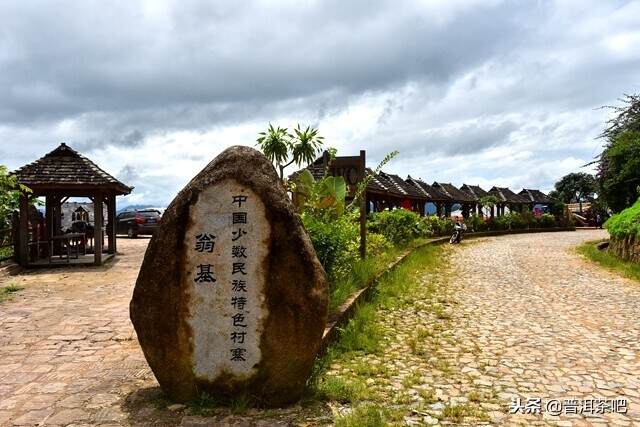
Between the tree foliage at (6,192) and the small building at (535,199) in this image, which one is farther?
the small building at (535,199)

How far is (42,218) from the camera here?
16094mm

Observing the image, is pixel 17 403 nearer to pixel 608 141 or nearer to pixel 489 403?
pixel 489 403

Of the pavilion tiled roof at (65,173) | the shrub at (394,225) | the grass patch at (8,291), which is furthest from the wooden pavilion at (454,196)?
the grass patch at (8,291)

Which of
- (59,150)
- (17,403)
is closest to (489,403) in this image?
(17,403)

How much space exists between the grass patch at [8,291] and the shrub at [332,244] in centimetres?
589

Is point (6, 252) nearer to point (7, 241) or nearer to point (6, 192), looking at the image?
point (7, 241)

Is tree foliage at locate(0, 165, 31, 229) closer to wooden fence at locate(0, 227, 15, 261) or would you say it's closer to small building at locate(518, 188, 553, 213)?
wooden fence at locate(0, 227, 15, 261)

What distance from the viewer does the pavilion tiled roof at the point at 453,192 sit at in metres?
39.7

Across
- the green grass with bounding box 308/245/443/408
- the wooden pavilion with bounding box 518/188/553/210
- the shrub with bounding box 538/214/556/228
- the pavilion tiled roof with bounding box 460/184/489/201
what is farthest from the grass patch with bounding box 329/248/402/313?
the wooden pavilion with bounding box 518/188/553/210

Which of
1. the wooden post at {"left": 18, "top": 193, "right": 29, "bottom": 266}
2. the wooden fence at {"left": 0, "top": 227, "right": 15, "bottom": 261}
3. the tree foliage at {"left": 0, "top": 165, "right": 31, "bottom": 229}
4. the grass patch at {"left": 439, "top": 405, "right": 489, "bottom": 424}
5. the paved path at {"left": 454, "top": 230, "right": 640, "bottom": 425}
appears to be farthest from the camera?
the wooden post at {"left": 18, "top": 193, "right": 29, "bottom": 266}

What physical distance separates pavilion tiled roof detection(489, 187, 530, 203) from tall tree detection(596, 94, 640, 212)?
80.2 feet

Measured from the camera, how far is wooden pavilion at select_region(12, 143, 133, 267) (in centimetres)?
1441

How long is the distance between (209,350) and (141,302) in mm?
683

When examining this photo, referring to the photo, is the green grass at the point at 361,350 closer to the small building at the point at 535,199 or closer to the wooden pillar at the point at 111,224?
the wooden pillar at the point at 111,224
